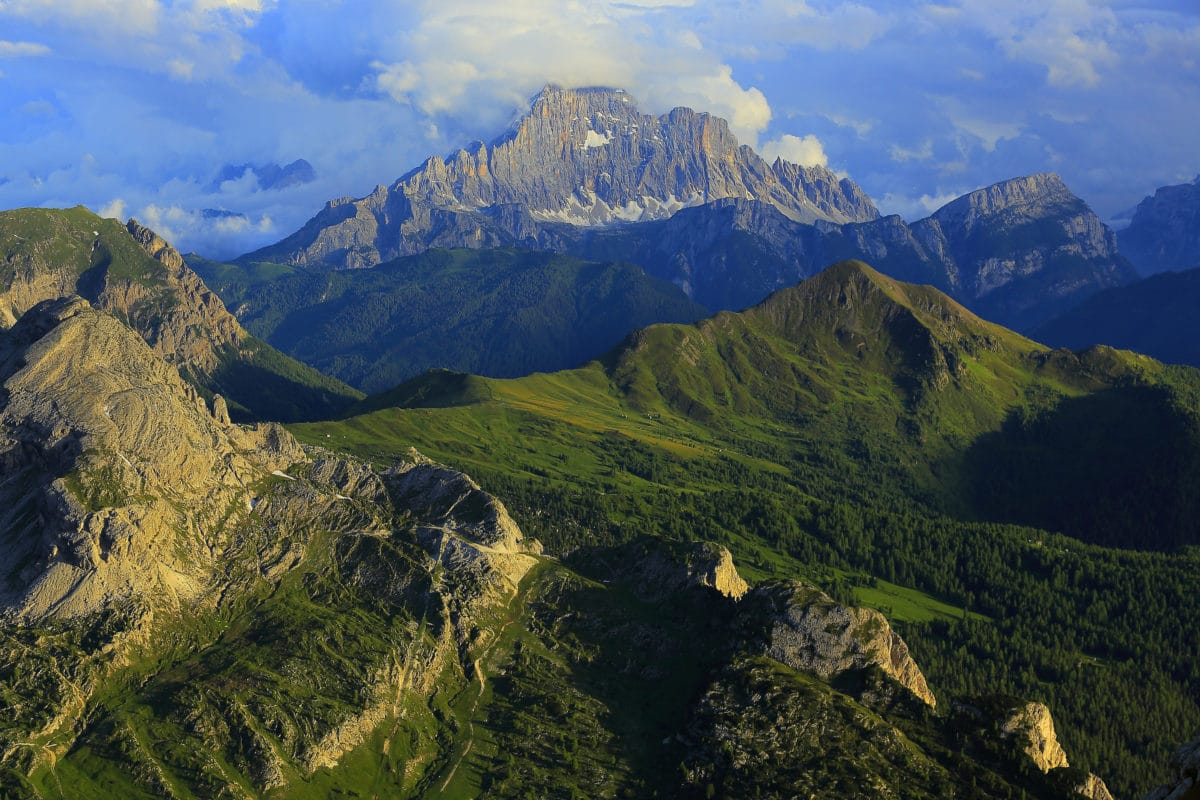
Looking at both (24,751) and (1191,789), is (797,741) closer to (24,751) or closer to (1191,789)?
(24,751)

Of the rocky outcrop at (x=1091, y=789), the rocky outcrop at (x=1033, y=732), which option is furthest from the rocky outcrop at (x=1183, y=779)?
the rocky outcrop at (x=1033, y=732)

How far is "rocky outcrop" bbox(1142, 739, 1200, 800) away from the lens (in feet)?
120

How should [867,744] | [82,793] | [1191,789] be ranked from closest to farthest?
[1191,789] → [82,793] → [867,744]

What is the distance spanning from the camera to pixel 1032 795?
17775 cm

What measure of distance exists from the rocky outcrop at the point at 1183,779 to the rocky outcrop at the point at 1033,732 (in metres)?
163

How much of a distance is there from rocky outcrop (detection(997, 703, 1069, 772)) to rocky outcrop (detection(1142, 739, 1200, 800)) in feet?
533

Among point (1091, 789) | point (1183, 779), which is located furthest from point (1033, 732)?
point (1183, 779)

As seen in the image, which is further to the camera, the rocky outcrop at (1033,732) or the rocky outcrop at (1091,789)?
the rocky outcrop at (1033,732)

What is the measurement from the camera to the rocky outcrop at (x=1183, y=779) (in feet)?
120

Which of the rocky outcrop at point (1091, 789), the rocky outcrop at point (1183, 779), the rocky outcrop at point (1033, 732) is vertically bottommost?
the rocky outcrop at point (1091, 789)

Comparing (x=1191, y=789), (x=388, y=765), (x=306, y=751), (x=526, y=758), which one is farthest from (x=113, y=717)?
(x=1191, y=789)

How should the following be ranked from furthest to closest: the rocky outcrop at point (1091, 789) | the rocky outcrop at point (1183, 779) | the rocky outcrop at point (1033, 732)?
the rocky outcrop at point (1033, 732) → the rocky outcrop at point (1091, 789) → the rocky outcrop at point (1183, 779)

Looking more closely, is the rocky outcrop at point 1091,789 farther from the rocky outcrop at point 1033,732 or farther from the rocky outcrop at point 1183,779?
the rocky outcrop at point 1183,779

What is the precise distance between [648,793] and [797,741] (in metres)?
27.9
